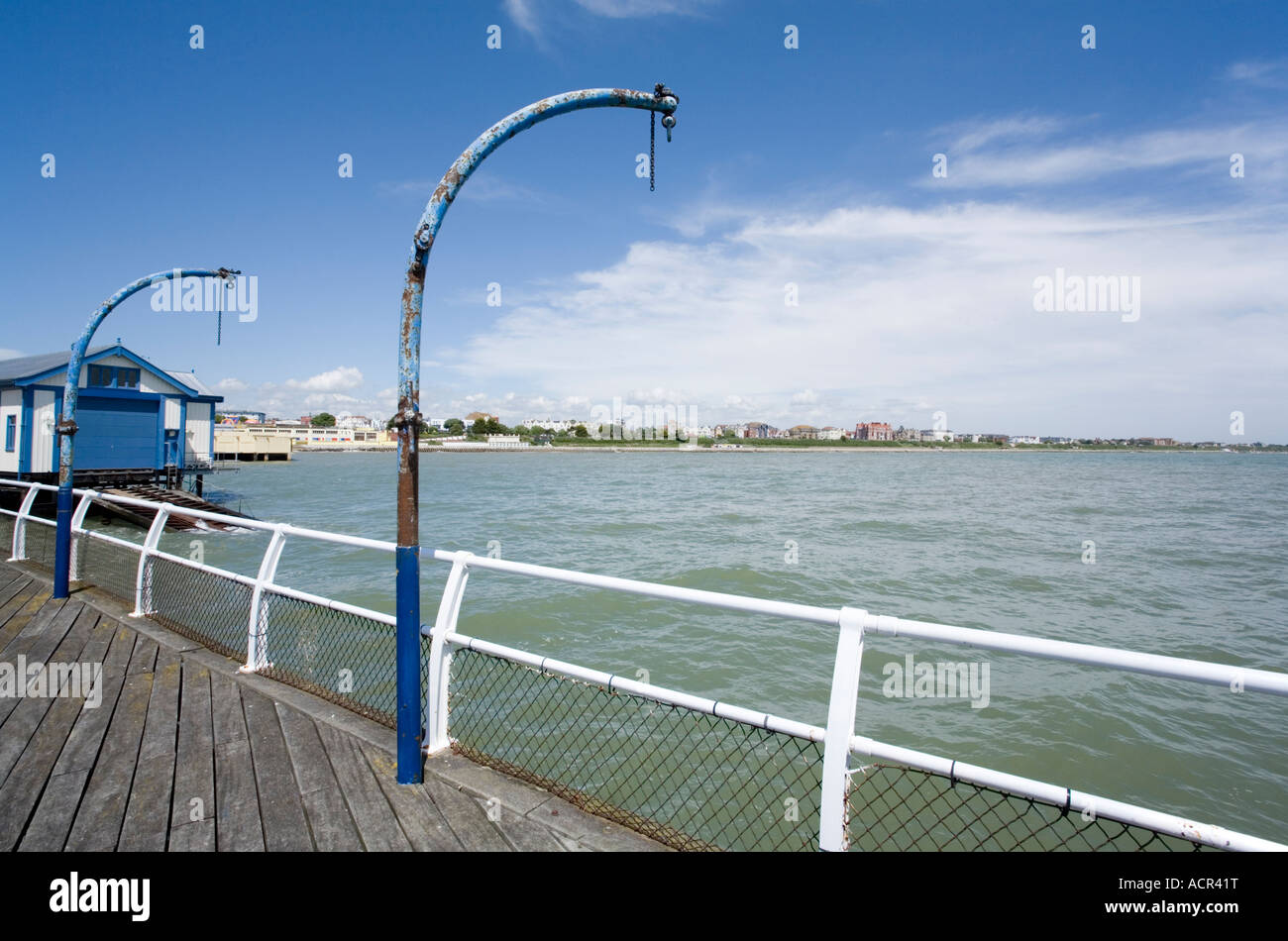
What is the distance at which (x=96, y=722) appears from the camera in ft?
12.8

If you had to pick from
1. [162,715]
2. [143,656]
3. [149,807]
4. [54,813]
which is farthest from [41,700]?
[149,807]

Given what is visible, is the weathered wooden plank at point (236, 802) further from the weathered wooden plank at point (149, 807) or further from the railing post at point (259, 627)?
the railing post at point (259, 627)

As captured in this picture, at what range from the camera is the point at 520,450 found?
159m

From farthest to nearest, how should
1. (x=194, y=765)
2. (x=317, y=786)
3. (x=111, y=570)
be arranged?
(x=111, y=570)
(x=194, y=765)
(x=317, y=786)

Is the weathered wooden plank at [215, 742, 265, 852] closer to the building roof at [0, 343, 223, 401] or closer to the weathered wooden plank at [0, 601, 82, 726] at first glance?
the weathered wooden plank at [0, 601, 82, 726]

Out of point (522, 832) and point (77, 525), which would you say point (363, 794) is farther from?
point (77, 525)

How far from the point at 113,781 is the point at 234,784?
63 cm

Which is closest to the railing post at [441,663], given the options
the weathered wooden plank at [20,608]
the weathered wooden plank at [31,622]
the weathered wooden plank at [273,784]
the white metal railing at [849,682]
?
the white metal railing at [849,682]

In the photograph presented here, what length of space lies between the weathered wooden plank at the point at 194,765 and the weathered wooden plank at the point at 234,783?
0.03 metres

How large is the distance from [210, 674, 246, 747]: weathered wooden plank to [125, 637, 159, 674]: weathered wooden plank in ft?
1.99

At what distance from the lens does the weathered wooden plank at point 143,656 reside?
4.79 meters

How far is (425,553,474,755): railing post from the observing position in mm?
3578

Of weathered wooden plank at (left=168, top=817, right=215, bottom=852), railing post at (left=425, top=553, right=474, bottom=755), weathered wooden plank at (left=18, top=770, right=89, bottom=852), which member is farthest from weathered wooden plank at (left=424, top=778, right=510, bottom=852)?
weathered wooden plank at (left=18, top=770, right=89, bottom=852)
